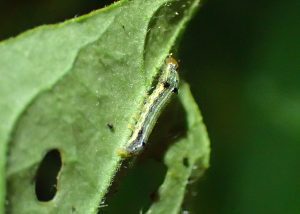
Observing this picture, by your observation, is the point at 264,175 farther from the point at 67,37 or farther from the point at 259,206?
the point at 67,37

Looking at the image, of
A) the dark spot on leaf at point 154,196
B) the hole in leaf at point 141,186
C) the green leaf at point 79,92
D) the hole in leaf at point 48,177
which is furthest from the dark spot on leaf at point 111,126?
the dark spot on leaf at point 154,196

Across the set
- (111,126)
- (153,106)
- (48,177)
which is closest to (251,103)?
(153,106)


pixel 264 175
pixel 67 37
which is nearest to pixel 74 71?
pixel 67 37

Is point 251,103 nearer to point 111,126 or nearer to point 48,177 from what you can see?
point 111,126

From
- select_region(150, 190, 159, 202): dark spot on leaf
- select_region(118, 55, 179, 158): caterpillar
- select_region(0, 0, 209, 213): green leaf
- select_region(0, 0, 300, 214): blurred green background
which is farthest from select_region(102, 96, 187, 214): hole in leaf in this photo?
select_region(0, 0, 300, 214): blurred green background

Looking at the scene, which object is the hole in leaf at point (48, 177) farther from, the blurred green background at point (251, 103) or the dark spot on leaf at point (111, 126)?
the blurred green background at point (251, 103)
